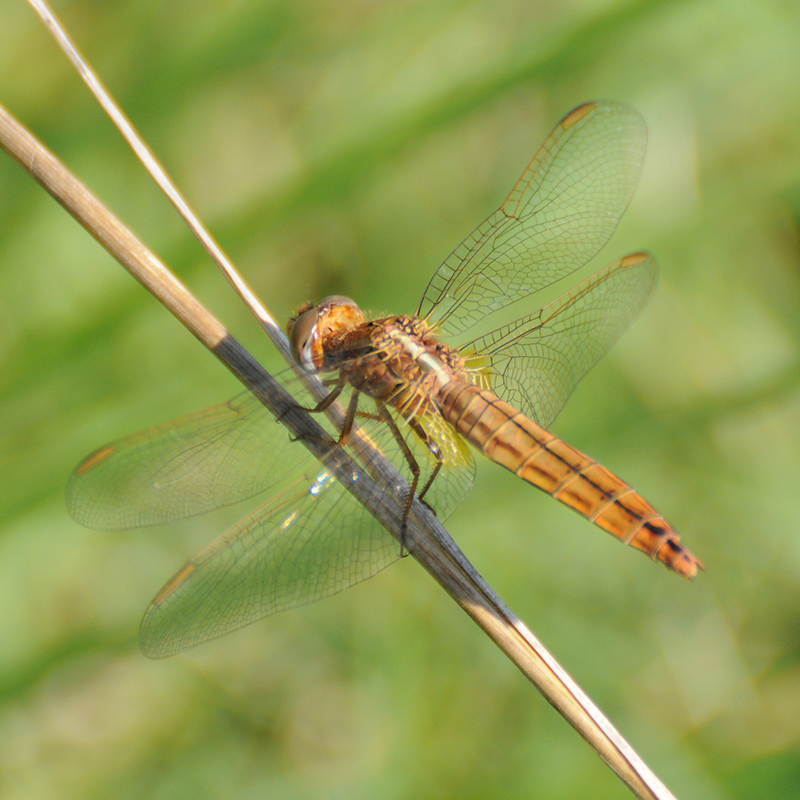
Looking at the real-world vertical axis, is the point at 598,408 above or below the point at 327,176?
below

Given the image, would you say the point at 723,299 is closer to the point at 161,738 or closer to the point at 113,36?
the point at 113,36

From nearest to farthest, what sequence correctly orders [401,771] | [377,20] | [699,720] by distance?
[401,771], [699,720], [377,20]

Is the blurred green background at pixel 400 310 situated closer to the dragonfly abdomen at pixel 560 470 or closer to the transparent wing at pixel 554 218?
the transparent wing at pixel 554 218

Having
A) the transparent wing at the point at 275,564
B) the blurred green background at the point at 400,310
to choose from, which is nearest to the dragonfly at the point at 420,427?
the transparent wing at the point at 275,564

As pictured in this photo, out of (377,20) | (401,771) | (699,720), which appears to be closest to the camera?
(401,771)

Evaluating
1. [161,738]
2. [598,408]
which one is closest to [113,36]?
[598,408]

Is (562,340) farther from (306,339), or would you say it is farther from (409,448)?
(306,339)

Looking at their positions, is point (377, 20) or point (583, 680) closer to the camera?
point (583, 680)
